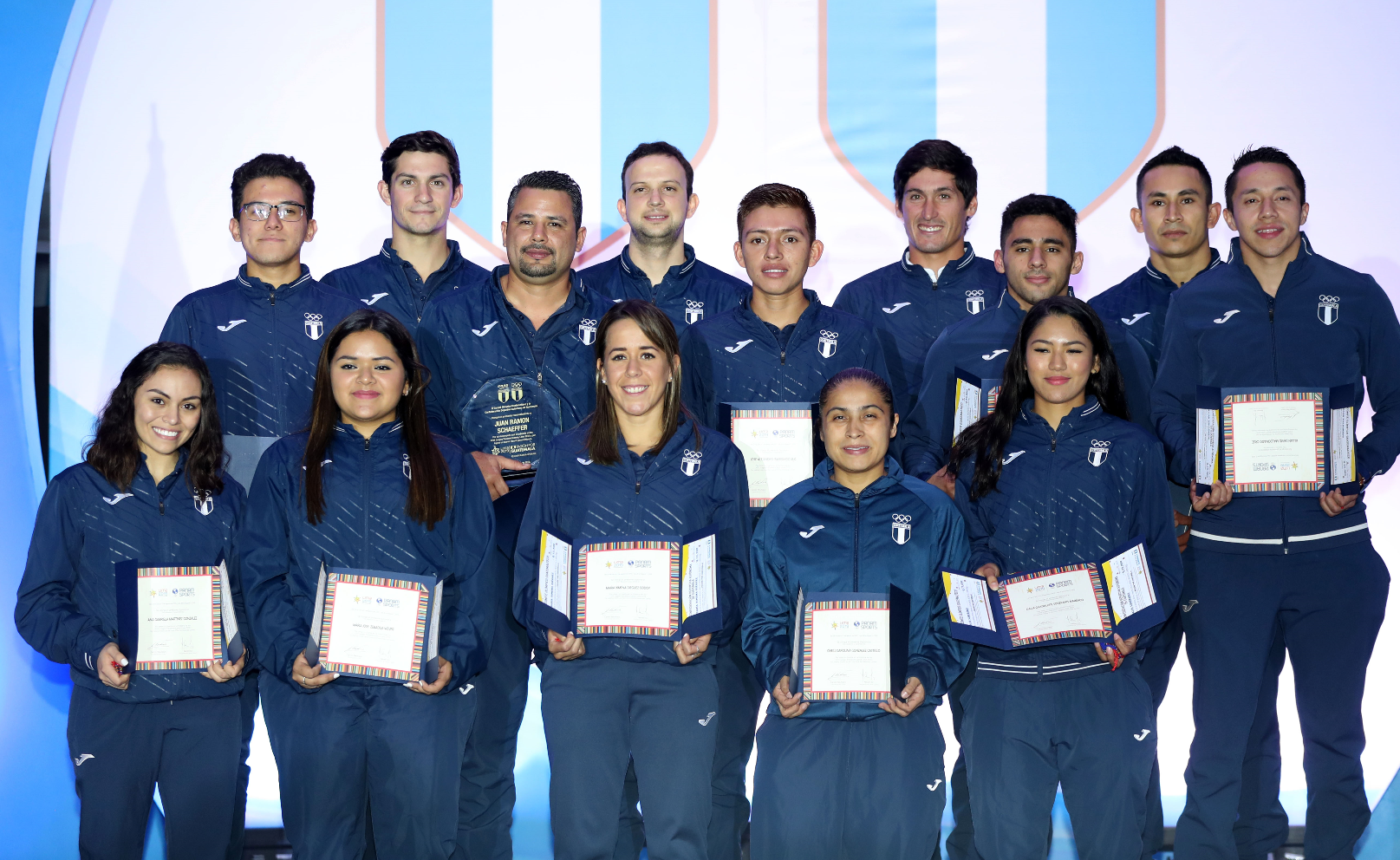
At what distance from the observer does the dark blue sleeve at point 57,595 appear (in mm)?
3783

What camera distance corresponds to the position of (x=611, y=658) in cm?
375

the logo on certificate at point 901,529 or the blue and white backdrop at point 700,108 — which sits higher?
the blue and white backdrop at point 700,108

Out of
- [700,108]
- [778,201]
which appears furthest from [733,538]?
[700,108]

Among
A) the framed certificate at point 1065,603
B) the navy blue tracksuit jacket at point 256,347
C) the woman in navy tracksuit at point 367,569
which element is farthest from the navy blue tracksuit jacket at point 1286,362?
→ the navy blue tracksuit jacket at point 256,347

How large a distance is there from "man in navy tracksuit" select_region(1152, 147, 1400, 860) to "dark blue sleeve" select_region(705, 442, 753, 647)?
5.72 feet

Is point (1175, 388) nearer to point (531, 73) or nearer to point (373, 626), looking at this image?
point (373, 626)

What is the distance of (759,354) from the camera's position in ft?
14.8

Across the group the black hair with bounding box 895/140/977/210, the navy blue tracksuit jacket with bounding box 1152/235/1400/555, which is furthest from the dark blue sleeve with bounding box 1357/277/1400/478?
the black hair with bounding box 895/140/977/210

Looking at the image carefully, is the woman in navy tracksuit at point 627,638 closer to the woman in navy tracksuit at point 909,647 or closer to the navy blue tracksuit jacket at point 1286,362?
the woman in navy tracksuit at point 909,647

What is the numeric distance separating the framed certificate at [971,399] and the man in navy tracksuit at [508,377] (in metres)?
1.41

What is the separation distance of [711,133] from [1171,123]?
228 cm

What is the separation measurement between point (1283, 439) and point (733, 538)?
205 cm

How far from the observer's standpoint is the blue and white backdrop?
5.75 m

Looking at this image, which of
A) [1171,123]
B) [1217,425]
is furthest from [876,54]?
[1217,425]
